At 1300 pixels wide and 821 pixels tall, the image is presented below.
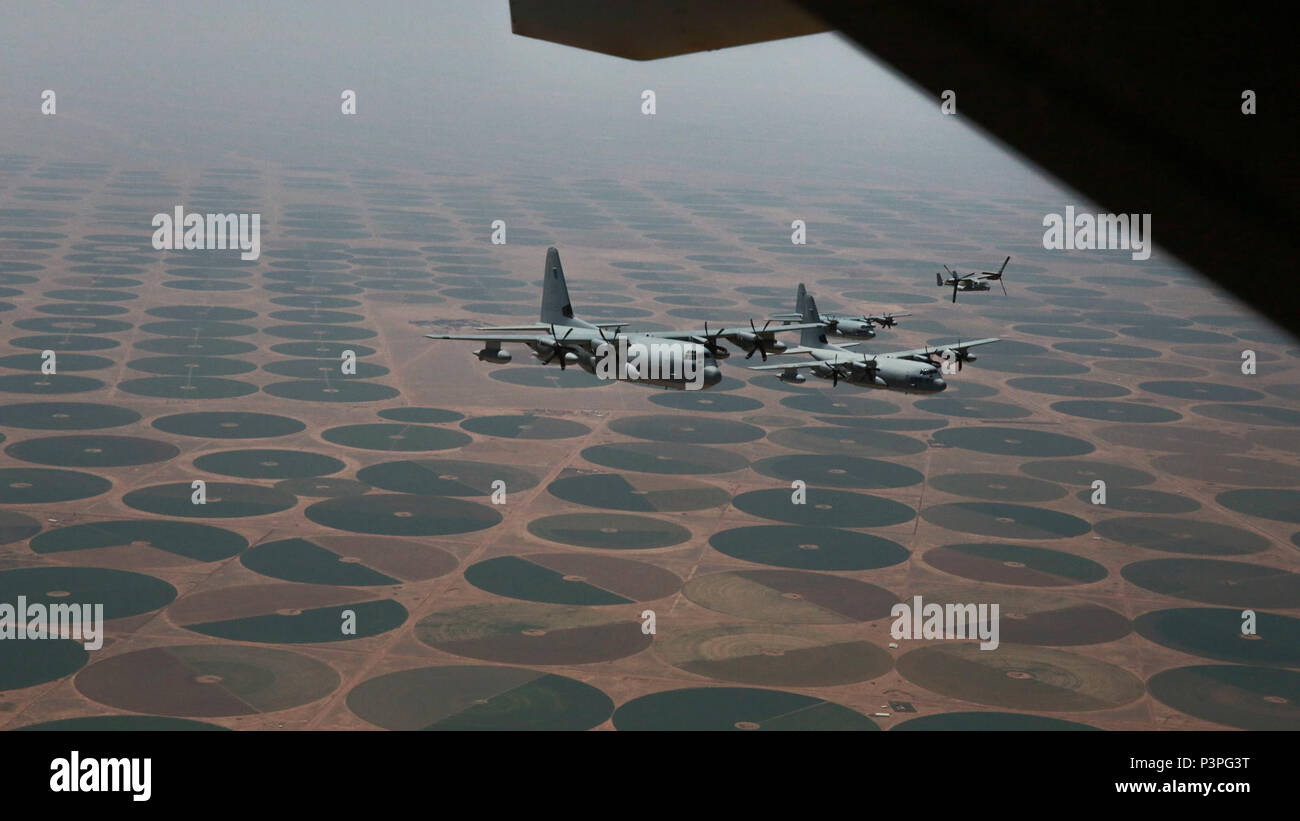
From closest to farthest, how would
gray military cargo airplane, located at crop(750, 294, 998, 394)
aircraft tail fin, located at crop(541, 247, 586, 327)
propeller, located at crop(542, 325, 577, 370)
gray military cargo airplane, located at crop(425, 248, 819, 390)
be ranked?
gray military cargo airplane, located at crop(425, 248, 819, 390) → propeller, located at crop(542, 325, 577, 370) → aircraft tail fin, located at crop(541, 247, 586, 327) → gray military cargo airplane, located at crop(750, 294, 998, 394)

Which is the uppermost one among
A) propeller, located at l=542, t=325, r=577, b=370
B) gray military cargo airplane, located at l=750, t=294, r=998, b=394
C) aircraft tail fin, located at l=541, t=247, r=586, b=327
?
aircraft tail fin, located at l=541, t=247, r=586, b=327

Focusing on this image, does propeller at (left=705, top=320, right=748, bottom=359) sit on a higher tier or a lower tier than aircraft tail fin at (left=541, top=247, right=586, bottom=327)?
lower

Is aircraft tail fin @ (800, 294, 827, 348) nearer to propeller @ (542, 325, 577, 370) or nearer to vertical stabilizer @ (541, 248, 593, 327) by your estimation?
vertical stabilizer @ (541, 248, 593, 327)

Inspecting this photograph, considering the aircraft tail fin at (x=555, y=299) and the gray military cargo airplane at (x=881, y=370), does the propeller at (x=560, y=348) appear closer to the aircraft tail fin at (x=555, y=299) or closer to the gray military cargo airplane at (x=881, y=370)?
the aircraft tail fin at (x=555, y=299)

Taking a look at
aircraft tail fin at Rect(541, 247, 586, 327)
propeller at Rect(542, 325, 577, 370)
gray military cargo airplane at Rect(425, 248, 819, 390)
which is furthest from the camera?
aircraft tail fin at Rect(541, 247, 586, 327)

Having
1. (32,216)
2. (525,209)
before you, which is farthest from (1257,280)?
(525,209)

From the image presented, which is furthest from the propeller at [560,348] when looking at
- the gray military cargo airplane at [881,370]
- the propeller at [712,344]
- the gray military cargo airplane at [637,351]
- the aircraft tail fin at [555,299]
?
the gray military cargo airplane at [881,370]

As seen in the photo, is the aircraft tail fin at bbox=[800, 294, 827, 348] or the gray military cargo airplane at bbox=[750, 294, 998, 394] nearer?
the gray military cargo airplane at bbox=[750, 294, 998, 394]

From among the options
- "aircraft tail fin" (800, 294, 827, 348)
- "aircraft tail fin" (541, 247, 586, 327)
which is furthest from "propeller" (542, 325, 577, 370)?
"aircraft tail fin" (800, 294, 827, 348)
